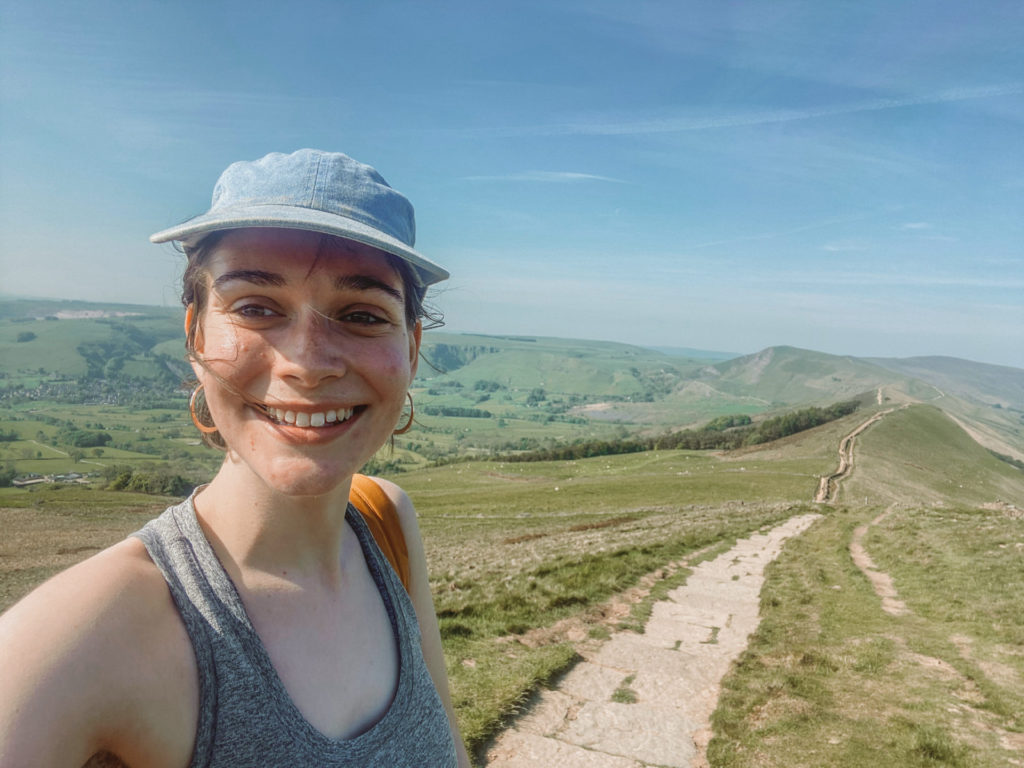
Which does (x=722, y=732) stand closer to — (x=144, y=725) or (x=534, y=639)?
(x=534, y=639)

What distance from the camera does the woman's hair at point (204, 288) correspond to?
1.71 m

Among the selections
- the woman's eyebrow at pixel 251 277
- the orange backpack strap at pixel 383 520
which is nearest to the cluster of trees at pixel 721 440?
the orange backpack strap at pixel 383 520

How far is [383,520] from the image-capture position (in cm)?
252

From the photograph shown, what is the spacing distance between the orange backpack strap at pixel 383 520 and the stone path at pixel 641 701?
13.1ft

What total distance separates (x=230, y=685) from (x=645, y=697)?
267 inches

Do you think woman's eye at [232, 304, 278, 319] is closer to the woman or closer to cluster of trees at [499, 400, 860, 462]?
the woman

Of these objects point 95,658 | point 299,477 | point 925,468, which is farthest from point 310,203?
point 925,468

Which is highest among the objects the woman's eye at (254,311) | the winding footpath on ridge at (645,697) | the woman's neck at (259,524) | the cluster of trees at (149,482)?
the woman's eye at (254,311)

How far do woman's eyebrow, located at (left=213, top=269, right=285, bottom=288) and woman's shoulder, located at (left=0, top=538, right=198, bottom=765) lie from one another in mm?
710

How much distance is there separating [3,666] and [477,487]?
275 ft

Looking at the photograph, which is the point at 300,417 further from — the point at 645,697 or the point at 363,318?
the point at 645,697

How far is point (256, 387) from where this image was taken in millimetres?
1692

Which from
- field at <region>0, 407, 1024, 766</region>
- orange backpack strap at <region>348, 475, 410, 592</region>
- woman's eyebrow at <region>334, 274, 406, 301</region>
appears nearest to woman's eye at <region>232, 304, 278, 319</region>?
woman's eyebrow at <region>334, 274, 406, 301</region>

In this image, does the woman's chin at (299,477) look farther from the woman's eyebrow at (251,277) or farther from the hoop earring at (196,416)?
the woman's eyebrow at (251,277)
